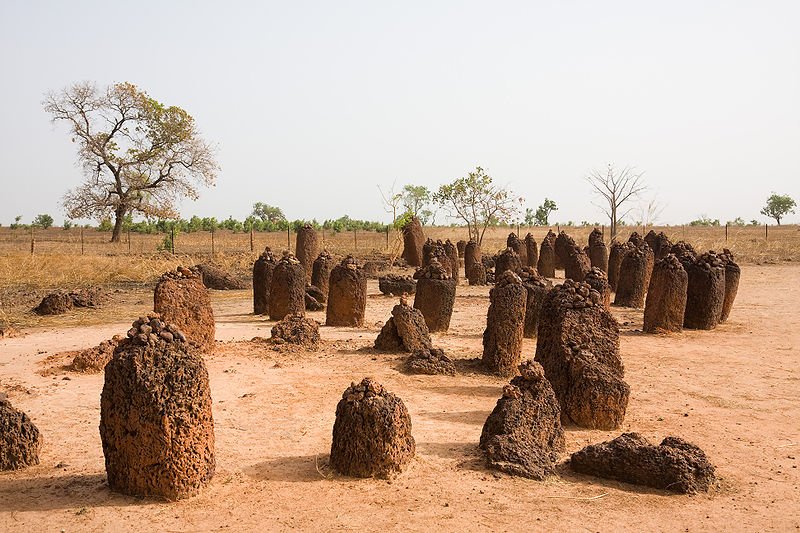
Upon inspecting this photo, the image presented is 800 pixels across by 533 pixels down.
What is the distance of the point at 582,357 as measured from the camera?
807 centimetres

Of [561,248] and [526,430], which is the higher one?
[561,248]

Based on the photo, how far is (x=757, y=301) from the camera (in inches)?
777

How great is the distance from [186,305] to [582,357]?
6.06m

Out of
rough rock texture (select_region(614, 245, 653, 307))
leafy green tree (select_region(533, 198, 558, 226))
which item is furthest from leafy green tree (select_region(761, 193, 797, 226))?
rough rock texture (select_region(614, 245, 653, 307))

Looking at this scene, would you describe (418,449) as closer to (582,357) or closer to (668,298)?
(582,357)

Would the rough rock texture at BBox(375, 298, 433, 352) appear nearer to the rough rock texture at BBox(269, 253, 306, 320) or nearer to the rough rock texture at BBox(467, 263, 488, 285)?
the rough rock texture at BBox(269, 253, 306, 320)

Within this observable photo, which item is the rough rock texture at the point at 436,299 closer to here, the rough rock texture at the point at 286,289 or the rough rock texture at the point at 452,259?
the rough rock texture at the point at 286,289

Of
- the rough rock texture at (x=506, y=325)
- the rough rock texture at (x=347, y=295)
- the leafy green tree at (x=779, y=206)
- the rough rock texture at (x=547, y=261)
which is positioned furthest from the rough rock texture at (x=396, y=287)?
the leafy green tree at (x=779, y=206)

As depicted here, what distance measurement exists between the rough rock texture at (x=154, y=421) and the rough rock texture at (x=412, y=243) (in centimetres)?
2418

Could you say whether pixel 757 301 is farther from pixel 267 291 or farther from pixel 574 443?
pixel 574 443

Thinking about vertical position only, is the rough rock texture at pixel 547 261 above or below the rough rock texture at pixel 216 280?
above

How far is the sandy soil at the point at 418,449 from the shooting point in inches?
222

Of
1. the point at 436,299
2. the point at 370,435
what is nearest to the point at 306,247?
the point at 436,299

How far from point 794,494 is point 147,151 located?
3857cm
